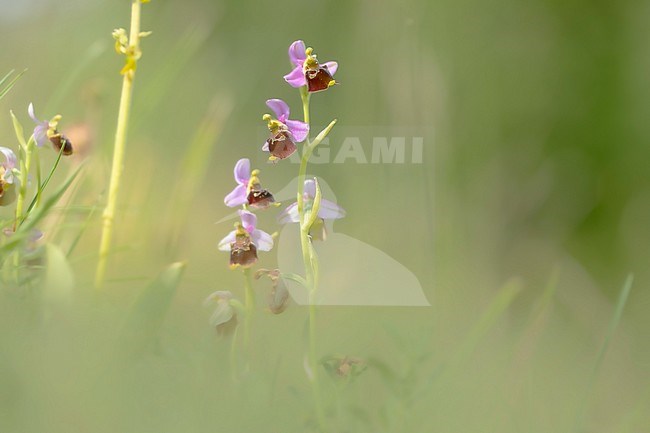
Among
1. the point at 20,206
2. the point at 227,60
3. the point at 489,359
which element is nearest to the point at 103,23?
the point at 227,60

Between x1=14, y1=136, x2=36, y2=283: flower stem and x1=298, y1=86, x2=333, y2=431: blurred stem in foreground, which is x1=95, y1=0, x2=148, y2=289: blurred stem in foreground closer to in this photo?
x1=14, y1=136, x2=36, y2=283: flower stem

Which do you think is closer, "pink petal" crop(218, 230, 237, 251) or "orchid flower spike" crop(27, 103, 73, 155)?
"pink petal" crop(218, 230, 237, 251)

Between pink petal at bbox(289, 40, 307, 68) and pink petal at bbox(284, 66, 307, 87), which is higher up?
pink petal at bbox(289, 40, 307, 68)

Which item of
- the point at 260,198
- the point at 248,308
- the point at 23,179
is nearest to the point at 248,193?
the point at 260,198

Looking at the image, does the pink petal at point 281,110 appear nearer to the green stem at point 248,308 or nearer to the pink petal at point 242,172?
the pink petal at point 242,172

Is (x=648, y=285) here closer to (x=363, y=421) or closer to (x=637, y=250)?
(x=637, y=250)
